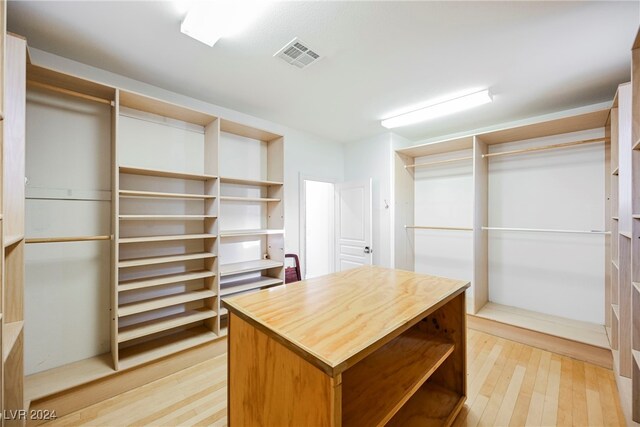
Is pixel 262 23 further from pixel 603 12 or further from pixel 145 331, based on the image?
pixel 145 331

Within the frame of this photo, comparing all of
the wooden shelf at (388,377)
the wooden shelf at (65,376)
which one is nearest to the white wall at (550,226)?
the wooden shelf at (388,377)

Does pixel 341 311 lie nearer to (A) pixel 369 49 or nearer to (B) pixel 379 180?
(A) pixel 369 49

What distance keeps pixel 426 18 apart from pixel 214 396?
312 centimetres

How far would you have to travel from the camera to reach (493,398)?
6.41 ft

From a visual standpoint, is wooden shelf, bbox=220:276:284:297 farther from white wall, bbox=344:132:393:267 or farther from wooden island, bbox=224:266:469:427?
white wall, bbox=344:132:393:267

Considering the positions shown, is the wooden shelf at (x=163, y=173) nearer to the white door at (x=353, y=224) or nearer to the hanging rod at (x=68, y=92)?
the hanging rod at (x=68, y=92)

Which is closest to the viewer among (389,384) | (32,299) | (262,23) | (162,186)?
(389,384)

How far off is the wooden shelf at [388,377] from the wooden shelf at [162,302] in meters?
1.70

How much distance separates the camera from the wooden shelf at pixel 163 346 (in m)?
2.12

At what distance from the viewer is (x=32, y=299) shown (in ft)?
6.36

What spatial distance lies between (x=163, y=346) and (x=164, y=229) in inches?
42.8

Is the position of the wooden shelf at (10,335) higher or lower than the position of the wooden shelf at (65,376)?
higher

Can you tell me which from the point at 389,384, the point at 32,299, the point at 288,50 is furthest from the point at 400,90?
the point at 32,299

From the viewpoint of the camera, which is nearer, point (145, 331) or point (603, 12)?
point (603, 12)
